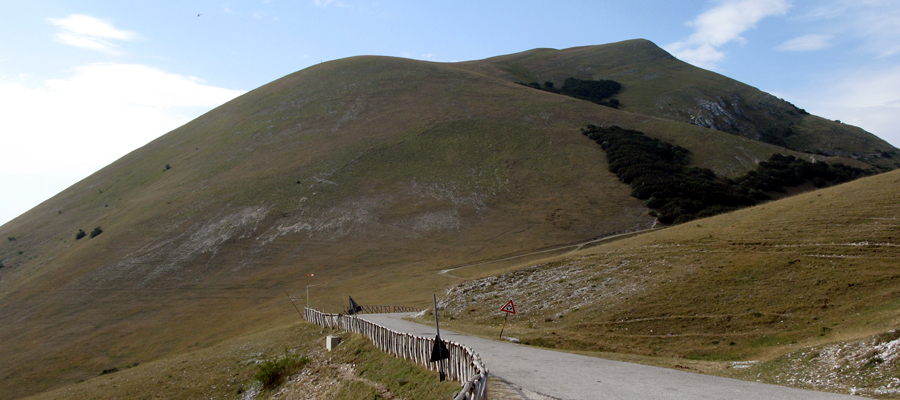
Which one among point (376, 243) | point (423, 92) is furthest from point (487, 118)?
point (376, 243)

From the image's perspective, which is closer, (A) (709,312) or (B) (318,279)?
(A) (709,312)

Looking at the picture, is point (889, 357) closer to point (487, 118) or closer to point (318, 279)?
point (318, 279)

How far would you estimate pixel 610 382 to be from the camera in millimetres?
12117

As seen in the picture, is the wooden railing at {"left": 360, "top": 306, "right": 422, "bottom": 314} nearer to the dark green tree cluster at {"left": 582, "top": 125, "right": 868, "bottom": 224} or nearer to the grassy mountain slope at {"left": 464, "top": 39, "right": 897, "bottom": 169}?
the dark green tree cluster at {"left": 582, "top": 125, "right": 868, "bottom": 224}

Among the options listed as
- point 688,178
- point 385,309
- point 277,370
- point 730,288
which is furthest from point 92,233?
point 688,178

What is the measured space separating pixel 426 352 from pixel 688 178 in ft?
201

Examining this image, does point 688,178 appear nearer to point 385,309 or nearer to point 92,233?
point 385,309

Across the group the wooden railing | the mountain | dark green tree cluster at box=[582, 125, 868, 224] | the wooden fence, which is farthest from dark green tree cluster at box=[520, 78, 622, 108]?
the wooden fence

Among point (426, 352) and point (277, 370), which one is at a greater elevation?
point (426, 352)

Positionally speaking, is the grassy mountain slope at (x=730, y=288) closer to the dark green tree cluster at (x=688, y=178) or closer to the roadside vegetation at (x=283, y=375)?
the roadside vegetation at (x=283, y=375)

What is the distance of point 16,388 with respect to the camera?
36.7 m

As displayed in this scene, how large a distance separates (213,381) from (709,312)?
71.1 ft

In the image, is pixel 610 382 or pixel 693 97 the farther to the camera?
pixel 693 97

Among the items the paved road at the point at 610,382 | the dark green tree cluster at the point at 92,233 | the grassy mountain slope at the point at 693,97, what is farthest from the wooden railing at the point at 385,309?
the grassy mountain slope at the point at 693,97
